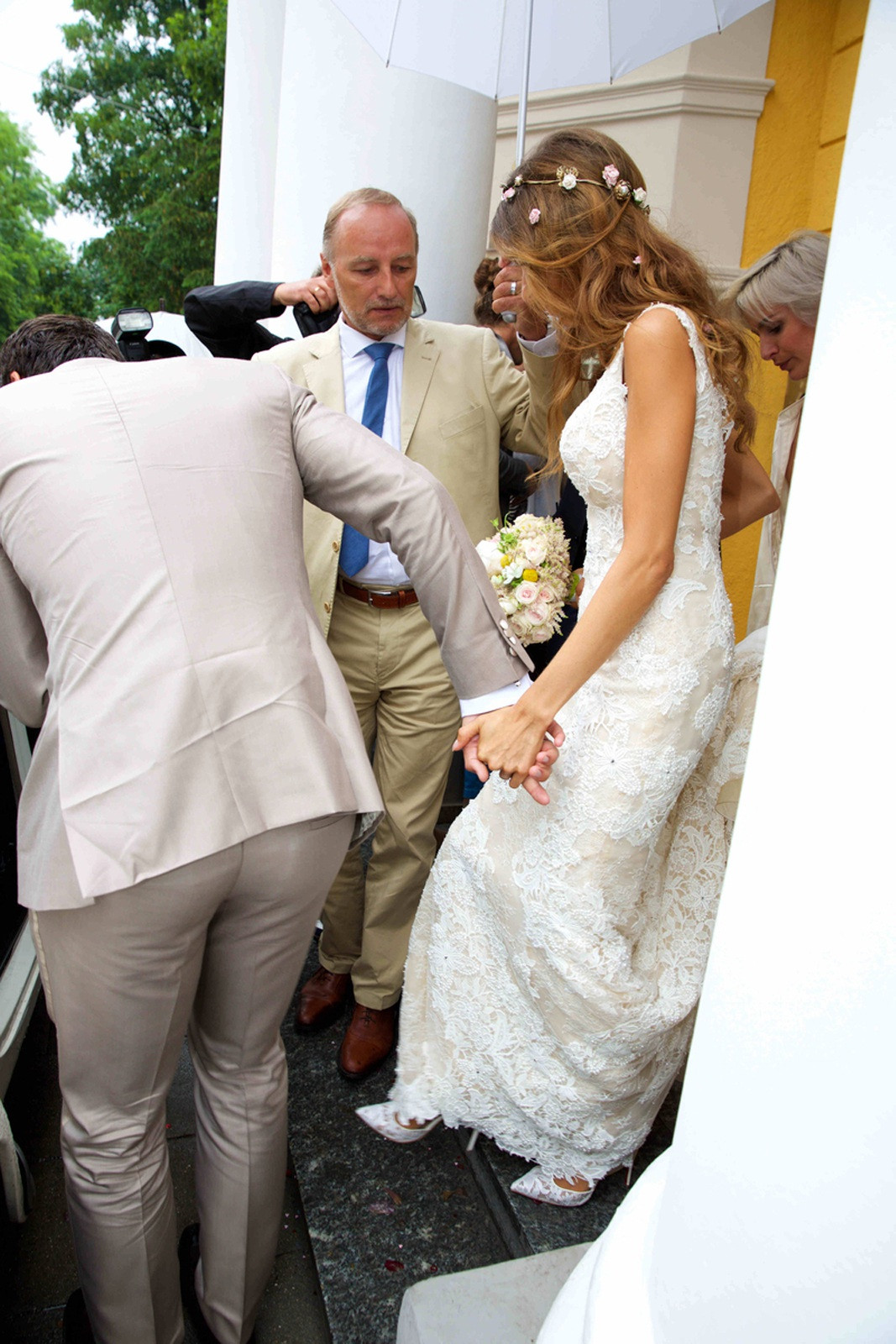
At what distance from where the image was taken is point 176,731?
1549 millimetres

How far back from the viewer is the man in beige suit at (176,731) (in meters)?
1.55

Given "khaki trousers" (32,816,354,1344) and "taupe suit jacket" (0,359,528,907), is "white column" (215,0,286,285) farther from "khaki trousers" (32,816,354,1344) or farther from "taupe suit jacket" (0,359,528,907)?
"khaki trousers" (32,816,354,1344)

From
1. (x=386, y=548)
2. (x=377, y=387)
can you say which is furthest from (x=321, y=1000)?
(x=377, y=387)

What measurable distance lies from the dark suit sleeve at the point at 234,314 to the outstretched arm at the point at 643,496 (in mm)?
1873

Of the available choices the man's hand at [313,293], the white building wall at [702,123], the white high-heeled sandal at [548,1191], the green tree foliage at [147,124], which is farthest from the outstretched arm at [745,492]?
the green tree foliage at [147,124]

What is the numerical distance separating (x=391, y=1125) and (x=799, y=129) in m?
4.91

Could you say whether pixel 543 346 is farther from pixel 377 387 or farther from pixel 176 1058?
pixel 176 1058

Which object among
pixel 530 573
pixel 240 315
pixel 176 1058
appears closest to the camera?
pixel 176 1058

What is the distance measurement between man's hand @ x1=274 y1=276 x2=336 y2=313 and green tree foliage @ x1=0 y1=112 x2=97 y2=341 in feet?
39.2

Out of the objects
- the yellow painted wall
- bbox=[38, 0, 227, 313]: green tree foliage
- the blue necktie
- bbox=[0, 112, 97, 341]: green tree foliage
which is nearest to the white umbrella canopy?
the blue necktie

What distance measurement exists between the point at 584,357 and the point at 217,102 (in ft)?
60.8

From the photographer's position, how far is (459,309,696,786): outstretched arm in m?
1.99

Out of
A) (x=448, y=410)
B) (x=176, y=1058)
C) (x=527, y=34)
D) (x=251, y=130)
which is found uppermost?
(x=251, y=130)

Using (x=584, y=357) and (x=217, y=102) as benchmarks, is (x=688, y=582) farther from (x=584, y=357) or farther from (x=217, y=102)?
(x=217, y=102)
